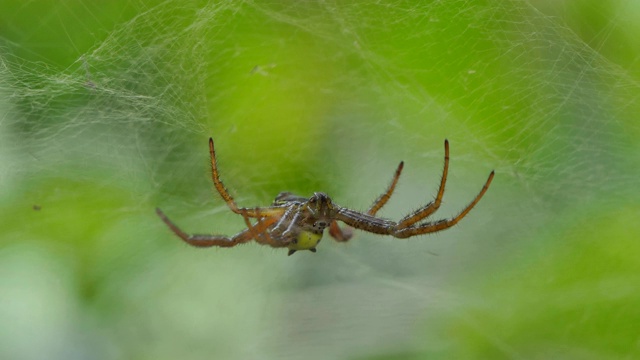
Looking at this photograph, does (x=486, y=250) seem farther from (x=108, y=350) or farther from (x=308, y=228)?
(x=108, y=350)

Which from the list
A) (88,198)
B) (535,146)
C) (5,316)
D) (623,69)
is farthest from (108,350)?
(623,69)

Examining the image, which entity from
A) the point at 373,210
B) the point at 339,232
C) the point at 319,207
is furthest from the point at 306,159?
the point at 319,207

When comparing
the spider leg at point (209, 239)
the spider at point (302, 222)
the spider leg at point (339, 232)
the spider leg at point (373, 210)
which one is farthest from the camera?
the spider leg at point (339, 232)

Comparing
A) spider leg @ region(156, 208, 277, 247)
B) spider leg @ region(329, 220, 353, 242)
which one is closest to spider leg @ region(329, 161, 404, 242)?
spider leg @ region(329, 220, 353, 242)

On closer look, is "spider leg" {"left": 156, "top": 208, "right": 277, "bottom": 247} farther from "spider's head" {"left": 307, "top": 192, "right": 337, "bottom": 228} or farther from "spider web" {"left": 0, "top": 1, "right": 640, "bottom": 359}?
"spider web" {"left": 0, "top": 1, "right": 640, "bottom": 359}

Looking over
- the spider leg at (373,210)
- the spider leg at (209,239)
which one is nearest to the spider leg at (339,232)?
the spider leg at (373,210)

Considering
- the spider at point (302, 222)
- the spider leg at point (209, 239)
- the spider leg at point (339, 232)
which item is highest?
the spider at point (302, 222)

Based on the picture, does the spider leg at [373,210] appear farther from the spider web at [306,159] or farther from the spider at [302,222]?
the spider web at [306,159]
